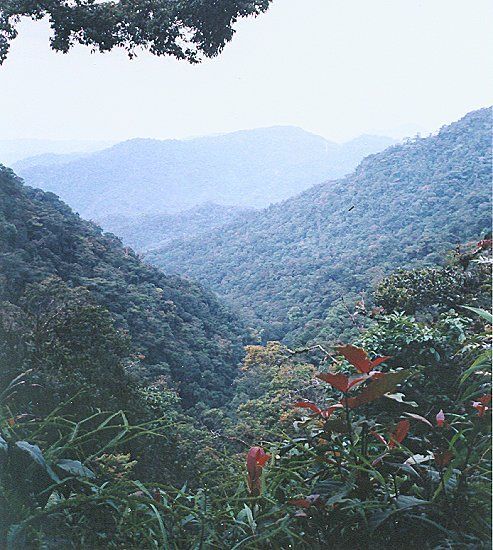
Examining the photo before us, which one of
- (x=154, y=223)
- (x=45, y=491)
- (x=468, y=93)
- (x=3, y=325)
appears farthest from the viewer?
(x=154, y=223)

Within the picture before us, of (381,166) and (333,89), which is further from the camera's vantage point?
(381,166)

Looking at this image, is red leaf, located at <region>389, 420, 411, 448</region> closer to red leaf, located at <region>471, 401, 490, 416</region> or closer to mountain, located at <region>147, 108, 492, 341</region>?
red leaf, located at <region>471, 401, 490, 416</region>

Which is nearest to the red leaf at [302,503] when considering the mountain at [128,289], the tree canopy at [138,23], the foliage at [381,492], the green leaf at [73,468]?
the foliage at [381,492]

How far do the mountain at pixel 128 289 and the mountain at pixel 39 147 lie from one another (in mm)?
64

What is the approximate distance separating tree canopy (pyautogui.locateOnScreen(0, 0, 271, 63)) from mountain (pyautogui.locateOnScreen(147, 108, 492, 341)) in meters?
0.78

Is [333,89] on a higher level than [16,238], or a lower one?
higher

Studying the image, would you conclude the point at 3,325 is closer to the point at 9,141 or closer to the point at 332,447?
the point at 9,141

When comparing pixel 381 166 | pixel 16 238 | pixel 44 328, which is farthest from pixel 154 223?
pixel 381 166

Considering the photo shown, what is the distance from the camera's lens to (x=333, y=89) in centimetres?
179

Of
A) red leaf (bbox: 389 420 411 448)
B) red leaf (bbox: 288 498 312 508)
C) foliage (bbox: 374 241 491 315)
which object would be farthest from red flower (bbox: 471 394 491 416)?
foliage (bbox: 374 241 491 315)

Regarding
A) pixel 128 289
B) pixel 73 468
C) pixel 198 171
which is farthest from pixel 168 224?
pixel 73 468

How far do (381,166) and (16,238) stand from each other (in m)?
1.42

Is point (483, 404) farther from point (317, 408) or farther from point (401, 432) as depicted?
point (317, 408)

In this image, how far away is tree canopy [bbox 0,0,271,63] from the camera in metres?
1.59
